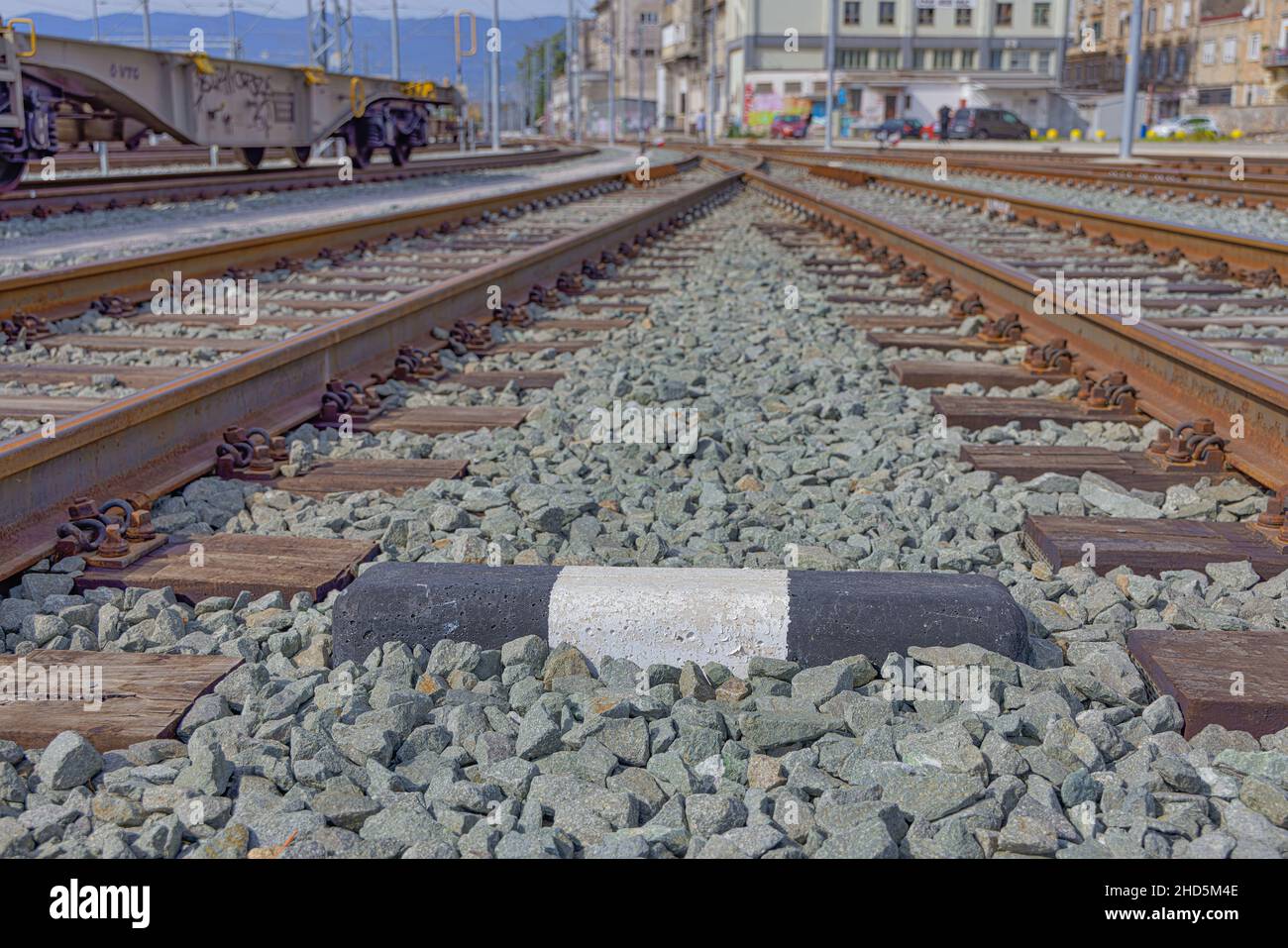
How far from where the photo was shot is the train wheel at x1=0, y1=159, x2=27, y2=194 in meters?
13.6

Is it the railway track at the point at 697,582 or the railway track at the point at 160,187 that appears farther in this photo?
the railway track at the point at 160,187

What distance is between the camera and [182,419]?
4012mm

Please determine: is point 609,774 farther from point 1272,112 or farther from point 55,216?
point 1272,112

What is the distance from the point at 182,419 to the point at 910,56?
273ft

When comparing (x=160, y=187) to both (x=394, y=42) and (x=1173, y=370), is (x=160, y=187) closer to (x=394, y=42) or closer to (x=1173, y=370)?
(x=1173, y=370)

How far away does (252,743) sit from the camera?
2184mm

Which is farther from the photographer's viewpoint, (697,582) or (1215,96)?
(1215,96)

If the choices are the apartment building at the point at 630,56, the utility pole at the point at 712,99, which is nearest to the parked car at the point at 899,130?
the utility pole at the point at 712,99

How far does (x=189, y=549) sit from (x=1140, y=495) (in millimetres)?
2637

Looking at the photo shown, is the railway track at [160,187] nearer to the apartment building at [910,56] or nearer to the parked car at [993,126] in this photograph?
the parked car at [993,126]

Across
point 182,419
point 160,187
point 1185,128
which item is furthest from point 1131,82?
point 1185,128

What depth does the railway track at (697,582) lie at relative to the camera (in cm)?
201

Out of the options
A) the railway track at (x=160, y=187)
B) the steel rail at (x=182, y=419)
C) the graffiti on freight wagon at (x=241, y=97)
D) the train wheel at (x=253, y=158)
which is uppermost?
the graffiti on freight wagon at (x=241, y=97)
